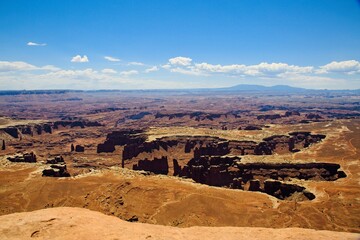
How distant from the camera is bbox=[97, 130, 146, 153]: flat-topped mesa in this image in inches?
4670

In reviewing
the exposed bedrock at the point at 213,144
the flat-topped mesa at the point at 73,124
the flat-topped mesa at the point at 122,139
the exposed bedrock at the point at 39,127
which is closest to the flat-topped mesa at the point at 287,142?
the exposed bedrock at the point at 213,144

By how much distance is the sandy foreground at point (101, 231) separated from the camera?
2150 cm

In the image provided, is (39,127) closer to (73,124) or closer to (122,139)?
(73,124)

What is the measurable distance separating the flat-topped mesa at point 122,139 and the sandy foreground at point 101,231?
299 ft

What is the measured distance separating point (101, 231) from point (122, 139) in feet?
338

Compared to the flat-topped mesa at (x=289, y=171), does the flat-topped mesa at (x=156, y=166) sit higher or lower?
lower

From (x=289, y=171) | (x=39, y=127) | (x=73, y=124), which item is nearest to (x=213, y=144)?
(x=289, y=171)

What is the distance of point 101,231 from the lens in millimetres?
21938

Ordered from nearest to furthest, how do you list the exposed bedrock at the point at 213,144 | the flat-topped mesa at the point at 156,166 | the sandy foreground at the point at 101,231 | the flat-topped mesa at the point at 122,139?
the sandy foreground at the point at 101,231 → the flat-topped mesa at the point at 156,166 → the exposed bedrock at the point at 213,144 → the flat-topped mesa at the point at 122,139

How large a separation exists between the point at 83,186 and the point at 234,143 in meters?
61.2

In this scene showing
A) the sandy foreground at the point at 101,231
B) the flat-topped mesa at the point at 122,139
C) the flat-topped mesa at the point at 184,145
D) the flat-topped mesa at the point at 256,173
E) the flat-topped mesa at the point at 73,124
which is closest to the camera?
the sandy foreground at the point at 101,231

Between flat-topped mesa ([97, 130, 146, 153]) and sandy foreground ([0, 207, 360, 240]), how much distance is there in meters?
91.1

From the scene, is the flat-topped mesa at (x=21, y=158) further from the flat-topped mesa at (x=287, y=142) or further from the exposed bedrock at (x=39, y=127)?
the exposed bedrock at (x=39, y=127)

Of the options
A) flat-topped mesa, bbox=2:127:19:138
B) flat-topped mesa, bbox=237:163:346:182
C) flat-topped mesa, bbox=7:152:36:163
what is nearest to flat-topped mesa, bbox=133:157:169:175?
flat-topped mesa, bbox=237:163:346:182
